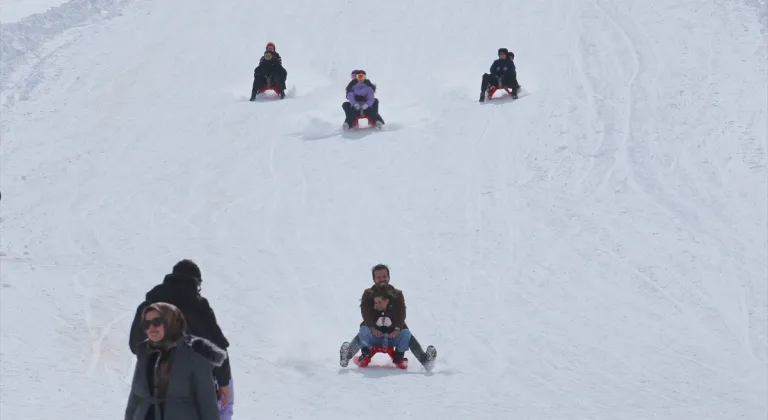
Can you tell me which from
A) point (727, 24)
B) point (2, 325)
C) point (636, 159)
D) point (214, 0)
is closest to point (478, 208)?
point (636, 159)

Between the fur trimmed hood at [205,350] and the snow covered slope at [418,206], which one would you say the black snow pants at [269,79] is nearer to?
the snow covered slope at [418,206]

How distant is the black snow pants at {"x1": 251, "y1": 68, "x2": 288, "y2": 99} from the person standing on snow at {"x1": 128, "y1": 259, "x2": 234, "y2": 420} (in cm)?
1496

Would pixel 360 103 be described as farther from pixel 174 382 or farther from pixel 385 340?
pixel 174 382

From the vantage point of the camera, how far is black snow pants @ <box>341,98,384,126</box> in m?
17.8

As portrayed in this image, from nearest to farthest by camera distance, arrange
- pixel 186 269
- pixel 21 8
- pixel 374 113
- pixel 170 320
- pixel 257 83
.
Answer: pixel 170 320
pixel 186 269
pixel 374 113
pixel 257 83
pixel 21 8

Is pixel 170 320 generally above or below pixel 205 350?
above

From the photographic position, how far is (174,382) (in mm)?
4047

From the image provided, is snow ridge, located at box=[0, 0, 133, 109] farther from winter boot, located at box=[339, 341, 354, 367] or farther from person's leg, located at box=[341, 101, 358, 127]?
winter boot, located at box=[339, 341, 354, 367]

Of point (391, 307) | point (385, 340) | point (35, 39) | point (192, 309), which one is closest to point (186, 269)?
point (192, 309)

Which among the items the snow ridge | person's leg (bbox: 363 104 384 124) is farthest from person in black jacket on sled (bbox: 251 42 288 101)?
the snow ridge

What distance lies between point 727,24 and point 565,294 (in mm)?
11408

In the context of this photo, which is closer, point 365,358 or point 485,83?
point 365,358

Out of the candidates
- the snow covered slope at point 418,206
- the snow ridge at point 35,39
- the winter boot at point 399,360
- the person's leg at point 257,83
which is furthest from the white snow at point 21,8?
the winter boot at point 399,360

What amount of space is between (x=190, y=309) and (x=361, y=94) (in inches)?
515
